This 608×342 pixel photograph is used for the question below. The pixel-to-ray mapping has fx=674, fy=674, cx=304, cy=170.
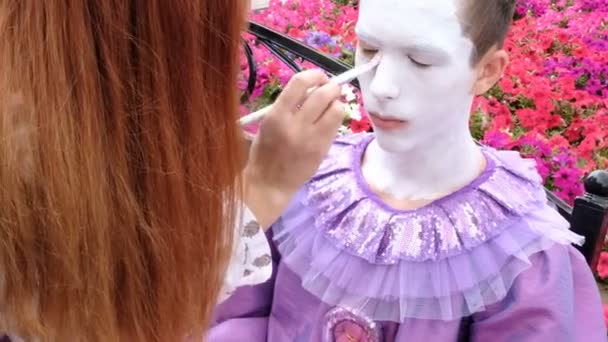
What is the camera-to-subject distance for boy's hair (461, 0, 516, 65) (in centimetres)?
100

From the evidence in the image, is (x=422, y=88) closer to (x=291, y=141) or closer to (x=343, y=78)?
(x=343, y=78)

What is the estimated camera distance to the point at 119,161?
0.70 m

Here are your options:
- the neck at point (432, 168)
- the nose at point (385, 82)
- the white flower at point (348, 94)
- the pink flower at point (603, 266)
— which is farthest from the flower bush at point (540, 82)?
the nose at point (385, 82)

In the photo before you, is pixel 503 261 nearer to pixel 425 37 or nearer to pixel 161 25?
pixel 425 37

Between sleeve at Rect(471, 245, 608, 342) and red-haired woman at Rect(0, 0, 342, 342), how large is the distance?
0.44 meters

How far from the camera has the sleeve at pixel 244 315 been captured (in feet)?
4.36

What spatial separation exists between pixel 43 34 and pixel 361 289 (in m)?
0.69

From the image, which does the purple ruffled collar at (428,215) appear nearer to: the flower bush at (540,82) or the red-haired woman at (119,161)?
the red-haired woman at (119,161)

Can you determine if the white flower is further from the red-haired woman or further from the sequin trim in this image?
the red-haired woman

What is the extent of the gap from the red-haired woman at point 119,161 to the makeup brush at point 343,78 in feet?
0.14

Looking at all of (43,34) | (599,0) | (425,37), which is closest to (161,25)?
(43,34)

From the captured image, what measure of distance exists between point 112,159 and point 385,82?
1.58 ft

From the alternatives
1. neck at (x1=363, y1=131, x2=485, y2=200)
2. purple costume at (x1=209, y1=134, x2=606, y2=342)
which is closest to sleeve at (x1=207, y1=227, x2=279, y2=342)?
purple costume at (x1=209, y1=134, x2=606, y2=342)

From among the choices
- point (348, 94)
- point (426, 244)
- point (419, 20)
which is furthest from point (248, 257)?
point (348, 94)
